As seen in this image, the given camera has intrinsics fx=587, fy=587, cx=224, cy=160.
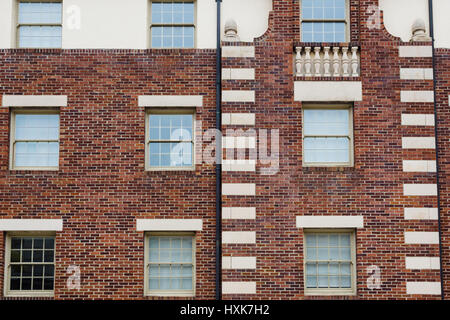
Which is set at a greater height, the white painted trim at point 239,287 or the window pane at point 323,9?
the window pane at point 323,9

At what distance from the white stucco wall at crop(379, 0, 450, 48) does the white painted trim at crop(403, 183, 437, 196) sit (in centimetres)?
386

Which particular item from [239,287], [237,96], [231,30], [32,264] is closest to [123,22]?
[231,30]

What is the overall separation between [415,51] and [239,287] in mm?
7308

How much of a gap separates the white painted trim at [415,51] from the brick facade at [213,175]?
0.13 meters

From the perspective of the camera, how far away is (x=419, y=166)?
14.3 metres

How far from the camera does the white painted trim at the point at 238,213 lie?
46.4ft

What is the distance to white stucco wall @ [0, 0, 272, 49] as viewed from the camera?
15.2m

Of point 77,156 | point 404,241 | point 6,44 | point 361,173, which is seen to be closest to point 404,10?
point 361,173

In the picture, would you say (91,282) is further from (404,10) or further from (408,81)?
(404,10)

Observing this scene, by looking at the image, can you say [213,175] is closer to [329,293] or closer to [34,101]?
[329,293]

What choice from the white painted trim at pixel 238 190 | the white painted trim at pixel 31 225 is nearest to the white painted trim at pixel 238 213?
the white painted trim at pixel 238 190

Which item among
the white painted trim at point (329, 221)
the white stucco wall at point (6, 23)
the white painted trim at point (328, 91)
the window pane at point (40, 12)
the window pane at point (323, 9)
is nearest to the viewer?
the white painted trim at point (329, 221)

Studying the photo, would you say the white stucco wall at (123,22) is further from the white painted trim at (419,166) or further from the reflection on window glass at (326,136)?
the white painted trim at (419,166)

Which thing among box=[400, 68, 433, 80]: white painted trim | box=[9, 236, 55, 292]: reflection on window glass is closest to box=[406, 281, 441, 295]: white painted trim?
box=[400, 68, 433, 80]: white painted trim
